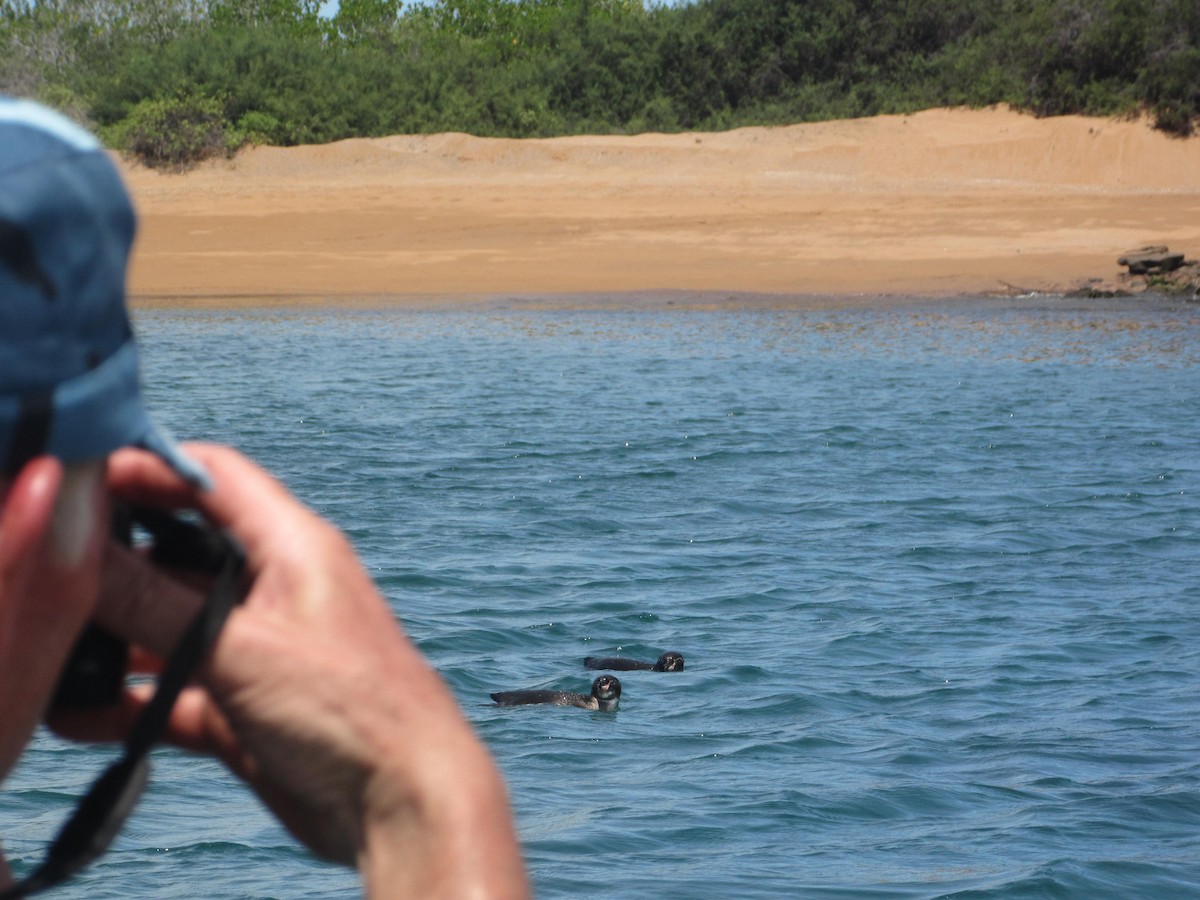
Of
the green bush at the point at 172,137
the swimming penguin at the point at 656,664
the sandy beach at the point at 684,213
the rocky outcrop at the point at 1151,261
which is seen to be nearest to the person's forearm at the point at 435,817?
the swimming penguin at the point at 656,664

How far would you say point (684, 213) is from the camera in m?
27.1

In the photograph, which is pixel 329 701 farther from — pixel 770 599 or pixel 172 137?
pixel 172 137

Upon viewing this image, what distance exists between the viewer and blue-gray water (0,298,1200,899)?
5.85m

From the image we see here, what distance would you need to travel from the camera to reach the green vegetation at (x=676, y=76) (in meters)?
30.7

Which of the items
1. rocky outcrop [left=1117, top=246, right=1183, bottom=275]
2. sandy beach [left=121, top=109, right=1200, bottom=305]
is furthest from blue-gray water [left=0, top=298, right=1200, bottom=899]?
sandy beach [left=121, top=109, right=1200, bottom=305]

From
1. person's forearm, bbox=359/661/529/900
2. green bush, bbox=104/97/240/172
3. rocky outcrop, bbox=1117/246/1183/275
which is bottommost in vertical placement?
rocky outcrop, bbox=1117/246/1183/275

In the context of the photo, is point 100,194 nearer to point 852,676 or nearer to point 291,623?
point 291,623

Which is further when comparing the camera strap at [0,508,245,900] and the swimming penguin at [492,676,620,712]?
the swimming penguin at [492,676,620,712]

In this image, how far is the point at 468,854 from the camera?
0.80 meters

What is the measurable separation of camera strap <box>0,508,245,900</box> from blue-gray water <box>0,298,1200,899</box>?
188 inches

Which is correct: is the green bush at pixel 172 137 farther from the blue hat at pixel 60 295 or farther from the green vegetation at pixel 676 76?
the blue hat at pixel 60 295

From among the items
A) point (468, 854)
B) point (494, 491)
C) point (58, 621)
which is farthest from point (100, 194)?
point (494, 491)

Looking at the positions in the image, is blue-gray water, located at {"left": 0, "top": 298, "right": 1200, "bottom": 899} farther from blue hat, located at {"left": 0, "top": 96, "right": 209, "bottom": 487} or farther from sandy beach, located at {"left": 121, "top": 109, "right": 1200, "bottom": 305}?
sandy beach, located at {"left": 121, "top": 109, "right": 1200, "bottom": 305}

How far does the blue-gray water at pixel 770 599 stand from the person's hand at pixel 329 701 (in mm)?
4750
